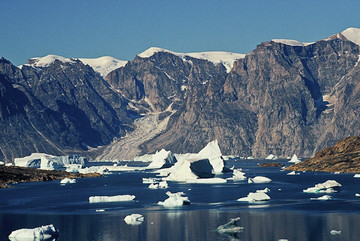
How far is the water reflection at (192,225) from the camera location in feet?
287

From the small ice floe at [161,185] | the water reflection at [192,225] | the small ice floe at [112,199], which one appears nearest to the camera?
the water reflection at [192,225]

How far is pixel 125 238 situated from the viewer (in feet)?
287

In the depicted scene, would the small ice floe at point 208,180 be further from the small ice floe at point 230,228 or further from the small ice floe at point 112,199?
the small ice floe at point 230,228

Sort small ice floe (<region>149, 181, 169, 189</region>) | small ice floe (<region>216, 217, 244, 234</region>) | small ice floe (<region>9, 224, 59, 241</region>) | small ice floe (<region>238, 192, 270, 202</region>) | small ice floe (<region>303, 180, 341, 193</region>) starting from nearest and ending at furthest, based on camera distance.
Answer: small ice floe (<region>9, 224, 59, 241</region>) < small ice floe (<region>216, 217, 244, 234</region>) < small ice floe (<region>238, 192, 270, 202</region>) < small ice floe (<region>303, 180, 341, 193</region>) < small ice floe (<region>149, 181, 169, 189</region>)

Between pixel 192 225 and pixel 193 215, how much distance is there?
11257mm

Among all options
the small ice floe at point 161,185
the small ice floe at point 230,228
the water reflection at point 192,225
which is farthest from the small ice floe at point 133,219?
the small ice floe at point 161,185

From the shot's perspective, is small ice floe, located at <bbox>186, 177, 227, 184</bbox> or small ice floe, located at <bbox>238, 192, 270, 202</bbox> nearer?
small ice floe, located at <bbox>238, 192, 270, 202</bbox>

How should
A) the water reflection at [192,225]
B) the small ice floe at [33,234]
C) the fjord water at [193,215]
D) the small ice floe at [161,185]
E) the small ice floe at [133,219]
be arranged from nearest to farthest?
1. the small ice floe at [33,234]
2. the water reflection at [192,225]
3. the fjord water at [193,215]
4. the small ice floe at [133,219]
5. the small ice floe at [161,185]

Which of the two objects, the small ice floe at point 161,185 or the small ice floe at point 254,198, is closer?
the small ice floe at point 254,198

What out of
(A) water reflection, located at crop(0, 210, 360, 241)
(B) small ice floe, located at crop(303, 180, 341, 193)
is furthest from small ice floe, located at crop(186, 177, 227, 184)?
(A) water reflection, located at crop(0, 210, 360, 241)

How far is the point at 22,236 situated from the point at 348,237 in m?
41.9

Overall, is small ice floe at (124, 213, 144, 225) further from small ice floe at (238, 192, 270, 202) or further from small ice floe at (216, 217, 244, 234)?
small ice floe at (238, 192, 270, 202)

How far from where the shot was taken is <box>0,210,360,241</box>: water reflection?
87.5m

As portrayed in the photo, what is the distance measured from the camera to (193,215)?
10800cm
